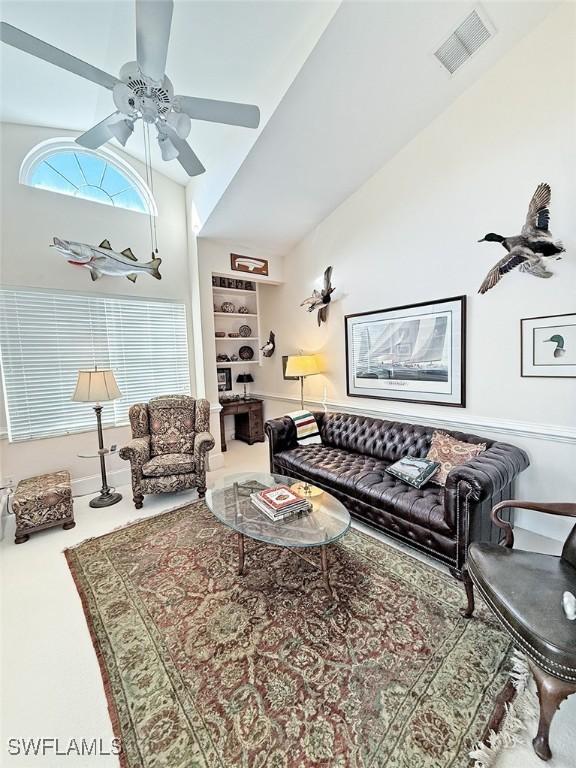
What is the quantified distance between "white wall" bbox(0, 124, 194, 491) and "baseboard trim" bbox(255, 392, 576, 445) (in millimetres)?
3013

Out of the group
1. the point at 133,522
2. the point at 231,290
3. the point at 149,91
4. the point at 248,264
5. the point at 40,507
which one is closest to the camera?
the point at 149,91

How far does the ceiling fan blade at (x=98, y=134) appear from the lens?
2025 mm

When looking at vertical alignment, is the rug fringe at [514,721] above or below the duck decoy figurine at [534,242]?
below

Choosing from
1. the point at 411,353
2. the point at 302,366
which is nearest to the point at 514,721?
the point at 411,353

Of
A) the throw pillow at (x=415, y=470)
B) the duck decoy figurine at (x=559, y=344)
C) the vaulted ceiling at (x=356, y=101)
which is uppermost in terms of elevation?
the vaulted ceiling at (x=356, y=101)

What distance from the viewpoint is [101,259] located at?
322 centimetres

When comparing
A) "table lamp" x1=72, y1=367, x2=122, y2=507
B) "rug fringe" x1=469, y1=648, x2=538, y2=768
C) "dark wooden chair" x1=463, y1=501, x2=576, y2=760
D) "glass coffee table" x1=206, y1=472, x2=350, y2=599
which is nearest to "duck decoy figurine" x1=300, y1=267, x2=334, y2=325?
"glass coffee table" x1=206, y1=472, x2=350, y2=599

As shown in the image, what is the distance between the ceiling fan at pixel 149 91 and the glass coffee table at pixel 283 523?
8.45 ft

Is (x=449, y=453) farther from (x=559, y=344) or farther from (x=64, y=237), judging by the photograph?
(x=64, y=237)

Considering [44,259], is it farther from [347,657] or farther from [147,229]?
[347,657]

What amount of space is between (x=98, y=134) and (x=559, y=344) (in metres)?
3.64

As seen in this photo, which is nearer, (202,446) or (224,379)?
(202,446)

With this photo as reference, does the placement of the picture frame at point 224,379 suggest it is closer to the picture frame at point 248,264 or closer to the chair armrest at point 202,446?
the picture frame at point 248,264

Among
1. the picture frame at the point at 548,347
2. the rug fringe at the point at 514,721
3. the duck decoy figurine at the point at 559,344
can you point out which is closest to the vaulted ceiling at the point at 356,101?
the picture frame at the point at 548,347
